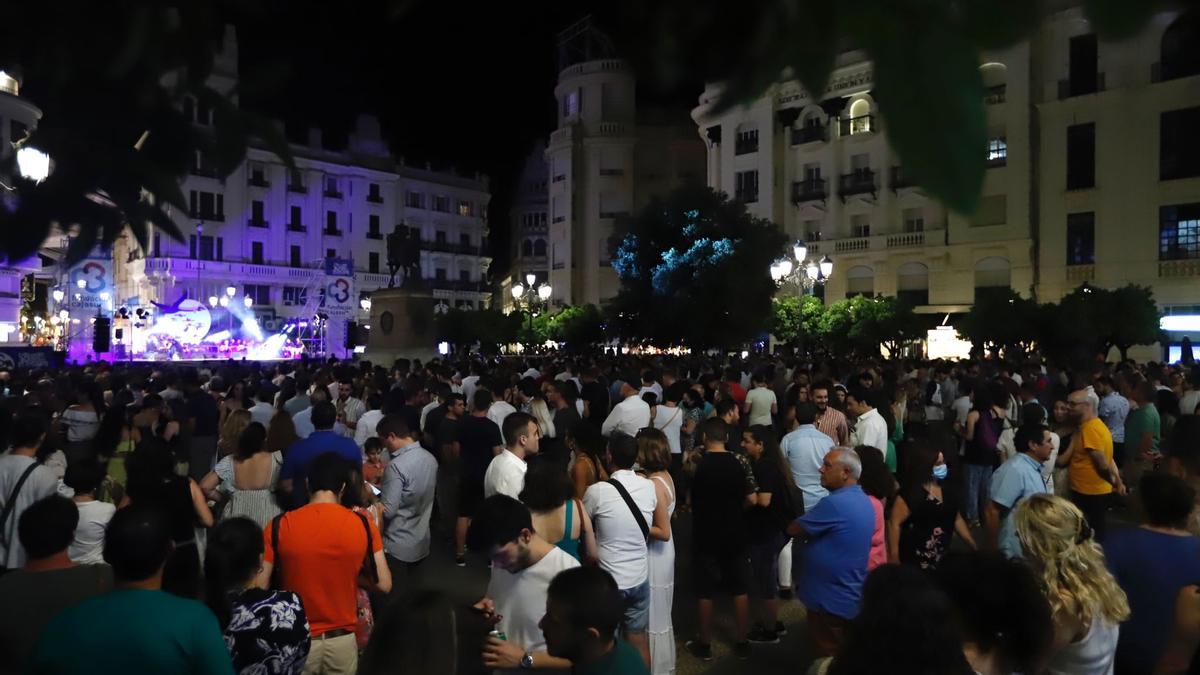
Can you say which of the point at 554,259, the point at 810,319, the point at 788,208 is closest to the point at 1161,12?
the point at 810,319

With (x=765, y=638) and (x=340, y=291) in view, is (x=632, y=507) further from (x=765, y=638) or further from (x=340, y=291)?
(x=340, y=291)

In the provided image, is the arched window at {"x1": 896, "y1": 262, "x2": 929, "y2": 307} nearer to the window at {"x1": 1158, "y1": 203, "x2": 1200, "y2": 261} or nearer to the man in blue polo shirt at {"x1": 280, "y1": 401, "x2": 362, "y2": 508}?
the window at {"x1": 1158, "y1": 203, "x2": 1200, "y2": 261}

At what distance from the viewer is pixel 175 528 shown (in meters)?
5.35

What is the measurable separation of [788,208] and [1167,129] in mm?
17266

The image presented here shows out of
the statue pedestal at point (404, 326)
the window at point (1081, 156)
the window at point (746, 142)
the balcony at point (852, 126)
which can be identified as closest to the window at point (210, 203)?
the statue pedestal at point (404, 326)

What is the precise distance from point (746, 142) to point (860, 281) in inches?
400

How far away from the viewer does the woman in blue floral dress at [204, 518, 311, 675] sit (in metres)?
3.51

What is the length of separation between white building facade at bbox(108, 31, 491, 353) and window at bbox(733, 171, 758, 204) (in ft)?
77.4

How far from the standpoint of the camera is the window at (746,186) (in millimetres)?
45250

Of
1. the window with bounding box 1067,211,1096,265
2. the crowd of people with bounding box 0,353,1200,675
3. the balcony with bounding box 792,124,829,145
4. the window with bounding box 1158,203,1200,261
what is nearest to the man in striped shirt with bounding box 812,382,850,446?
the crowd of people with bounding box 0,353,1200,675

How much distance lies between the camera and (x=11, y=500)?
530 cm

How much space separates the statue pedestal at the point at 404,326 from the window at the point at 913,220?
25.6m

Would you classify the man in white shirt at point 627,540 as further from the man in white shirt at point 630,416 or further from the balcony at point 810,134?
the balcony at point 810,134

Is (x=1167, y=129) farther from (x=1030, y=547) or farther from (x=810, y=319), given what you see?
(x=1030, y=547)
